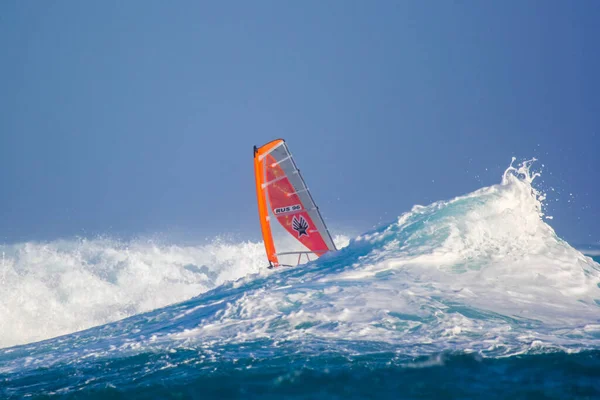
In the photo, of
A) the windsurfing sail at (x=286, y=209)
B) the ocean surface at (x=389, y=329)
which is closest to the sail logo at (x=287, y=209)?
the windsurfing sail at (x=286, y=209)

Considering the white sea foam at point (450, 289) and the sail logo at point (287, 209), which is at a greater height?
the sail logo at point (287, 209)

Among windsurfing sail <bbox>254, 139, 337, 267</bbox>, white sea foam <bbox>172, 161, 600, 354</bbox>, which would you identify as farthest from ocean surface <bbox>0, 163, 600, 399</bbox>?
windsurfing sail <bbox>254, 139, 337, 267</bbox>

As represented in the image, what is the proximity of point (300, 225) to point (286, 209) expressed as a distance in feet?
1.81

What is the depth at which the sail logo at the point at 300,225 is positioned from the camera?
14.5m

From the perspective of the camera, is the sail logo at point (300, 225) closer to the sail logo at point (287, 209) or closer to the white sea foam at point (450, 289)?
the sail logo at point (287, 209)

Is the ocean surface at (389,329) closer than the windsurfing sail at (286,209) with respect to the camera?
Yes

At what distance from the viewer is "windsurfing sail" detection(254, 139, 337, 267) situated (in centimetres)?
1404

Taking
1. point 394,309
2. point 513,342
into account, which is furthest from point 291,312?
point 513,342

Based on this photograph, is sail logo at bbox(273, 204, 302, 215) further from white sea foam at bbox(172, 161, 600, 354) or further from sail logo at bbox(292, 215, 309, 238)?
white sea foam at bbox(172, 161, 600, 354)

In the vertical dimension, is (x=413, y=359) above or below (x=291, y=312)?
below

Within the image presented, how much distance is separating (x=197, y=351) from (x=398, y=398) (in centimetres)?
223

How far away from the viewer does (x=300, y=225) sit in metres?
14.5

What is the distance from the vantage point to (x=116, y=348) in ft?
20.6

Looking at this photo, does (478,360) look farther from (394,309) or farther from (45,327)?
(45,327)
